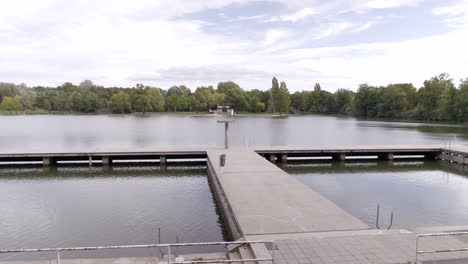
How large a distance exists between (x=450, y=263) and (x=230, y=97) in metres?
112

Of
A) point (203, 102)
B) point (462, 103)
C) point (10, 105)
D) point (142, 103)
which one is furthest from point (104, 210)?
point (10, 105)

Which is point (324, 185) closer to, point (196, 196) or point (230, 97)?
point (196, 196)

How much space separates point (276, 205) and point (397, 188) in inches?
381

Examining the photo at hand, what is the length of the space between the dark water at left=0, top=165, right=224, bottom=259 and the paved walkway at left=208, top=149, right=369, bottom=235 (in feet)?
4.27

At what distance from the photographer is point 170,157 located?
995 inches

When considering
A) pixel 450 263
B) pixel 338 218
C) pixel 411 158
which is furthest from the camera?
pixel 411 158

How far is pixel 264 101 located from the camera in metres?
131

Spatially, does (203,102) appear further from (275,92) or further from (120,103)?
(120,103)

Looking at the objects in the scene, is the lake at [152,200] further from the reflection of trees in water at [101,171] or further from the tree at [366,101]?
the tree at [366,101]

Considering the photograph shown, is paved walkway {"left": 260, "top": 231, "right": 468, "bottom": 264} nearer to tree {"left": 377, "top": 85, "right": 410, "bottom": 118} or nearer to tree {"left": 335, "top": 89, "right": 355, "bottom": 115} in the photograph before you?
tree {"left": 377, "top": 85, "right": 410, "bottom": 118}

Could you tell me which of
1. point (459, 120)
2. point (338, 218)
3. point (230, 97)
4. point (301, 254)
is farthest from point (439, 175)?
point (230, 97)

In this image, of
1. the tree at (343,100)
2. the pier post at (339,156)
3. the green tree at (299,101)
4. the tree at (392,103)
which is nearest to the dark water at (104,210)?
the pier post at (339,156)

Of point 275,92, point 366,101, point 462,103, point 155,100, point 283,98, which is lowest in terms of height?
point 462,103

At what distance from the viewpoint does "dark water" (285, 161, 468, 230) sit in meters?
12.7
